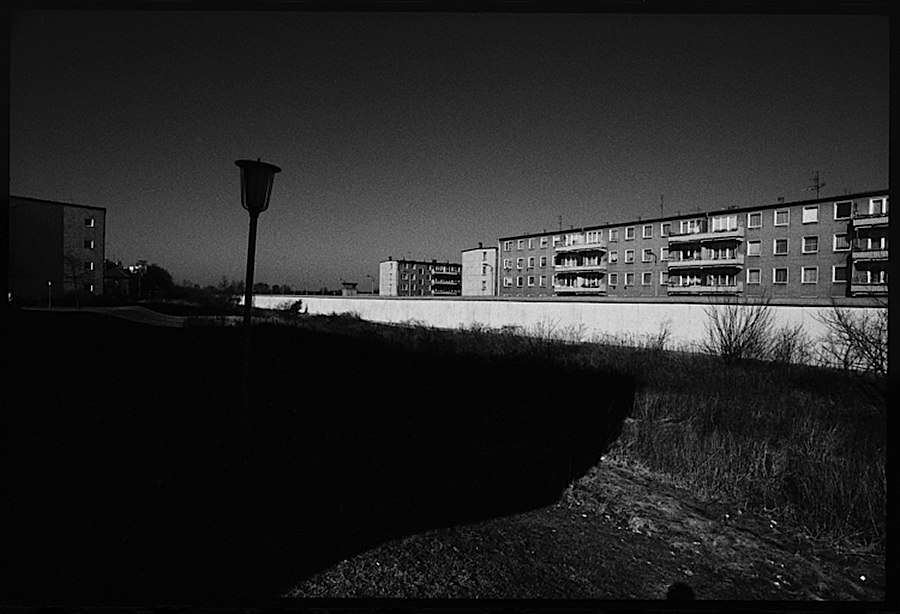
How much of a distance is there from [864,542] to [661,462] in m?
0.66

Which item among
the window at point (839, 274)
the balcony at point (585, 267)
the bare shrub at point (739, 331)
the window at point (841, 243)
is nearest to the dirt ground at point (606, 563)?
the bare shrub at point (739, 331)

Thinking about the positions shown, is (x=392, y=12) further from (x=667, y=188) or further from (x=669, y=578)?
(x=669, y=578)

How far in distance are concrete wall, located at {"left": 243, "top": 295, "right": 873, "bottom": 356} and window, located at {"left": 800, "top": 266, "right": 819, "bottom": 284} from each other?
0.61 ft

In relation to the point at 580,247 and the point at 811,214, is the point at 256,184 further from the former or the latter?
the point at 811,214

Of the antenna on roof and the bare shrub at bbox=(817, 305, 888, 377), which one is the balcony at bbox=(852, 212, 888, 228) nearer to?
the antenna on roof

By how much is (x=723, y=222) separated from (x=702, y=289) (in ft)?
1.77

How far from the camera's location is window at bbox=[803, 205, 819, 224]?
236 cm

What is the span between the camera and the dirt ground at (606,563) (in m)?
1.41

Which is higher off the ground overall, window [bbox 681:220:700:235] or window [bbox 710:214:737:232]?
window [bbox 710:214:737:232]

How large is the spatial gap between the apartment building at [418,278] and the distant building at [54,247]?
1178mm

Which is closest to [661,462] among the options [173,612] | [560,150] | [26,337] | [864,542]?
[864,542]

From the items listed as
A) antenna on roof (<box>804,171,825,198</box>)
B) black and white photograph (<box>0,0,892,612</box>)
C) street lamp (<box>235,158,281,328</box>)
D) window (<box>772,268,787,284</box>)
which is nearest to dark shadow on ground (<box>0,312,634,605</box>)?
black and white photograph (<box>0,0,892,612</box>)

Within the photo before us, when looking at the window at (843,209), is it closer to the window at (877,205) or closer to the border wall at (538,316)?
the window at (877,205)

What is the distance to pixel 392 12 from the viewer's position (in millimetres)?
1644
